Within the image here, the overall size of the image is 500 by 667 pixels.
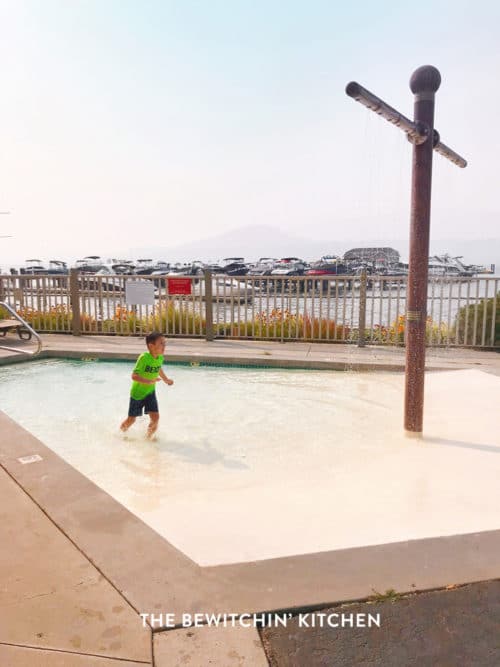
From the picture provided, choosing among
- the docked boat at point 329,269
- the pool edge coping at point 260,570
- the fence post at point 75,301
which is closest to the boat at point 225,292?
the fence post at point 75,301

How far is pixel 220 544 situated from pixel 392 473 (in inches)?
76.4

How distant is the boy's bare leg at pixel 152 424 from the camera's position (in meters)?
5.66

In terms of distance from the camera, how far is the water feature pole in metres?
4.52

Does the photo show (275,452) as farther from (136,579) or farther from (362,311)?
(362,311)

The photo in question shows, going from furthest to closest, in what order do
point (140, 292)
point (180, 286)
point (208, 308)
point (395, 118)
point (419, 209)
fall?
point (180, 286), point (140, 292), point (208, 308), point (419, 209), point (395, 118)

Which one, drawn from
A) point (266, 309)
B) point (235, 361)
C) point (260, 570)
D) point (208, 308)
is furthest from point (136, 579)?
point (266, 309)

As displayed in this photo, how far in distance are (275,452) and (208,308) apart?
531 centimetres

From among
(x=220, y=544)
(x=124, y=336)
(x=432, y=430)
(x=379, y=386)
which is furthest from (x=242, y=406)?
(x=124, y=336)

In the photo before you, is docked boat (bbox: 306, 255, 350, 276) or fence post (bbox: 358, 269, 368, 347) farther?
docked boat (bbox: 306, 255, 350, 276)

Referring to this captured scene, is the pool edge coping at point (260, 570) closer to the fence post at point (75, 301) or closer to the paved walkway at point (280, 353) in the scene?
the paved walkway at point (280, 353)

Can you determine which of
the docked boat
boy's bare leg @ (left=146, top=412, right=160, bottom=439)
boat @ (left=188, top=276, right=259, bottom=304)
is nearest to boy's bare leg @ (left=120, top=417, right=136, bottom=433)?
boy's bare leg @ (left=146, top=412, right=160, bottom=439)

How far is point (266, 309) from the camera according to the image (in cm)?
1051

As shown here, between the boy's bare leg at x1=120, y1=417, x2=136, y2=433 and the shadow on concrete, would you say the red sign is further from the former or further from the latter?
the shadow on concrete

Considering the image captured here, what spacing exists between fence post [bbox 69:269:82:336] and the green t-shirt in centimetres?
592
